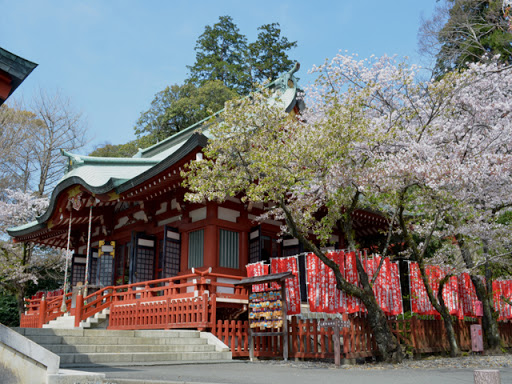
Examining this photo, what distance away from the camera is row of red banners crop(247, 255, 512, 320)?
37.1 ft

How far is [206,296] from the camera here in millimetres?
11570

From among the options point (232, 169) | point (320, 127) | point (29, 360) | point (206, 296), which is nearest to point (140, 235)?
point (206, 296)

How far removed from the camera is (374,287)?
11.9 m

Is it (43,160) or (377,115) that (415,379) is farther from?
(43,160)

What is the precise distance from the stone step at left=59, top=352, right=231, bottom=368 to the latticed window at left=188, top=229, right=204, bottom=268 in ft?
13.7

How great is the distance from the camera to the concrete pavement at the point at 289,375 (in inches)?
271

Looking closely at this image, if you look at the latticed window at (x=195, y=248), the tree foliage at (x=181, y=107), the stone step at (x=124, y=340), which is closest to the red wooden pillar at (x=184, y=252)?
the latticed window at (x=195, y=248)

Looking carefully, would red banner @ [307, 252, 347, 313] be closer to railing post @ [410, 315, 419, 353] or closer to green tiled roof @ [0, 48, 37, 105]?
railing post @ [410, 315, 419, 353]

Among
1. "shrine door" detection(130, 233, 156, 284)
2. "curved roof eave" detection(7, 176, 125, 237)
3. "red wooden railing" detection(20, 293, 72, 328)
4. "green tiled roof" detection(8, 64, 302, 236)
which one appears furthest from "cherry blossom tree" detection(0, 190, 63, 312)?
"shrine door" detection(130, 233, 156, 284)

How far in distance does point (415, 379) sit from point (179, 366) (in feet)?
15.1

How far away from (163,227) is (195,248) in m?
1.99

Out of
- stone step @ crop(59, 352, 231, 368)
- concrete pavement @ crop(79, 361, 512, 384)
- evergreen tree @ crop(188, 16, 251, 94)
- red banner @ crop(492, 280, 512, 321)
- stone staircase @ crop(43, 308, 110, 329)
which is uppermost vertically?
evergreen tree @ crop(188, 16, 251, 94)

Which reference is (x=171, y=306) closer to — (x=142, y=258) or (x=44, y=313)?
(x=142, y=258)

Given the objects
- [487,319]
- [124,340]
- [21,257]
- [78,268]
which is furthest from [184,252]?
[21,257]
